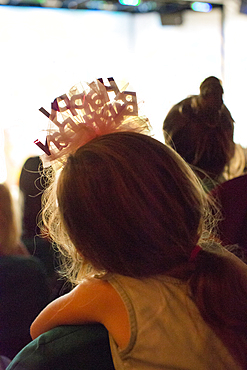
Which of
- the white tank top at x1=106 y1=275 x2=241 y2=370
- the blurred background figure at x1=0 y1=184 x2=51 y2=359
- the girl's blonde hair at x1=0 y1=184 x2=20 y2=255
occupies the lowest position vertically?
the blurred background figure at x1=0 y1=184 x2=51 y2=359

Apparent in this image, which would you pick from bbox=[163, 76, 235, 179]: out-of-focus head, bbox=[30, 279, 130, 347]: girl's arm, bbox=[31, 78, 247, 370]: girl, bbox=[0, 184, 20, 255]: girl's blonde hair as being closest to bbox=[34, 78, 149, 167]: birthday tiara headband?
bbox=[31, 78, 247, 370]: girl

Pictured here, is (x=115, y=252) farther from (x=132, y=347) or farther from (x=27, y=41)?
(x=27, y=41)

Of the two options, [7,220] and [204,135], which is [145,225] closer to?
[204,135]

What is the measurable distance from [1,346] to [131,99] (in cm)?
90

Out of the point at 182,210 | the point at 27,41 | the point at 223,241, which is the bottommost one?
the point at 223,241

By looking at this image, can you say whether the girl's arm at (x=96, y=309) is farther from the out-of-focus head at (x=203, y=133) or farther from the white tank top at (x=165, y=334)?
the out-of-focus head at (x=203, y=133)

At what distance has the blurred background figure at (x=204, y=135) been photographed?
4.25ft

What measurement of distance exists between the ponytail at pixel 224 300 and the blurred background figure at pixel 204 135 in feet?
2.00

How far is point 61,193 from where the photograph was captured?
70 cm

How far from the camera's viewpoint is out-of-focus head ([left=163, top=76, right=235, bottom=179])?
4.25 ft

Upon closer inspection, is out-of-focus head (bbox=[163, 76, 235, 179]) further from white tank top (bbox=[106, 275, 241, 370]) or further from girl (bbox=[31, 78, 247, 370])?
white tank top (bbox=[106, 275, 241, 370])

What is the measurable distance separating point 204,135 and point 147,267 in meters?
0.74

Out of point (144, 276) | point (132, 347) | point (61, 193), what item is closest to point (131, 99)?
point (61, 193)

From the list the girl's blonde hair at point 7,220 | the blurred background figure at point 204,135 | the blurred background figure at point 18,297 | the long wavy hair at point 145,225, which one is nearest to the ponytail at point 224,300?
the long wavy hair at point 145,225
